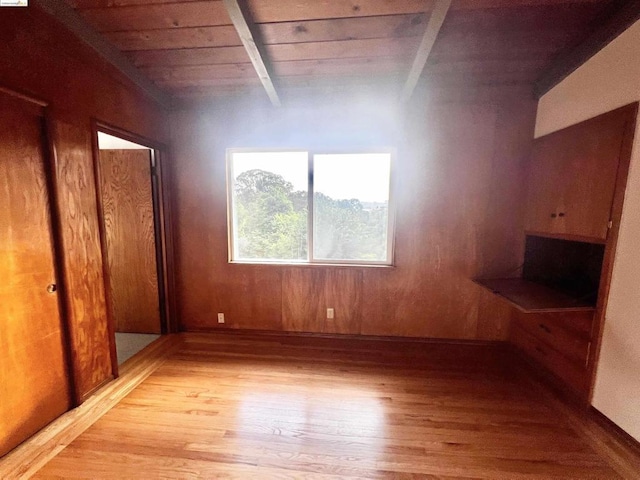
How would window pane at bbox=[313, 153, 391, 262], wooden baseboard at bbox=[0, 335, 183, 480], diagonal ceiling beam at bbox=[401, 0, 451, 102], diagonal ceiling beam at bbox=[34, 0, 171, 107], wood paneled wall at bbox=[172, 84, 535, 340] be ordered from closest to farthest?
wooden baseboard at bbox=[0, 335, 183, 480] → diagonal ceiling beam at bbox=[401, 0, 451, 102] → diagonal ceiling beam at bbox=[34, 0, 171, 107] → wood paneled wall at bbox=[172, 84, 535, 340] → window pane at bbox=[313, 153, 391, 262]

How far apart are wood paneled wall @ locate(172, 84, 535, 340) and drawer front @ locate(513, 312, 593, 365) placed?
382 mm

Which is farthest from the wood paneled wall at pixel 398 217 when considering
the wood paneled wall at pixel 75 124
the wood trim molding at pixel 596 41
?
the wood paneled wall at pixel 75 124

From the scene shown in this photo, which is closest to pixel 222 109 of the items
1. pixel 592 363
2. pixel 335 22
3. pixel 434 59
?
pixel 335 22

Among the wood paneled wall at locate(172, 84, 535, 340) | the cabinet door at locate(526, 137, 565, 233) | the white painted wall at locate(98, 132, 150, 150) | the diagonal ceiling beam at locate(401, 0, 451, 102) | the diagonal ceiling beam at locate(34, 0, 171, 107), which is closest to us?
the diagonal ceiling beam at locate(401, 0, 451, 102)

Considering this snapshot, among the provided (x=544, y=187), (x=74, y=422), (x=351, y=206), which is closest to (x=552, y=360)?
(x=544, y=187)

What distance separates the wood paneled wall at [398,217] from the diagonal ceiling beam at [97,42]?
0.34 meters

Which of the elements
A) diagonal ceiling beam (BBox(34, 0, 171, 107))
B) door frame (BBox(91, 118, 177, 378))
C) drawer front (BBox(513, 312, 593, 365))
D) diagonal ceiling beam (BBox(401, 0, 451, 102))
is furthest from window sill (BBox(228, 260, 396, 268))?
diagonal ceiling beam (BBox(34, 0, 171, 107))

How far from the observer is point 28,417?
1.53 metres

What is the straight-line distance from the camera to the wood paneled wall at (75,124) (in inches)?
56.9

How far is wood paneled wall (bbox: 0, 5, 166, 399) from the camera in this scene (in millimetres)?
1445

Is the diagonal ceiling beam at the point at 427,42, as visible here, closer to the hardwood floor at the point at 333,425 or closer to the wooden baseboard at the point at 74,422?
the hardwood floor at the point at 333,425

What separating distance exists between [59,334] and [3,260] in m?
0.59

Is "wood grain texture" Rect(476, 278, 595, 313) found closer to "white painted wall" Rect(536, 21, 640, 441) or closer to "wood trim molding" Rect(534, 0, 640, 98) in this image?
"white painted wall" Rect(536, 21, 640, 441)

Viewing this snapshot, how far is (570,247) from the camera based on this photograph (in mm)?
Result: 2143
